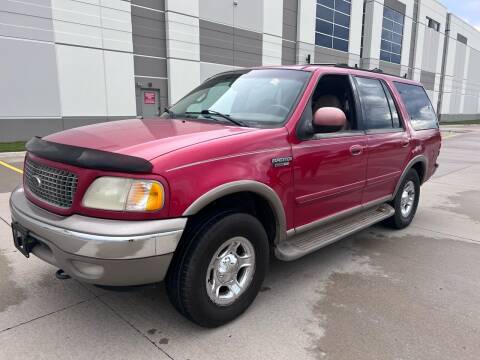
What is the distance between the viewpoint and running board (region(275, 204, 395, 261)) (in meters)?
3.28

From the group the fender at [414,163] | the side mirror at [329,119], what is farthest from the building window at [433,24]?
the side mirror at [329,119]

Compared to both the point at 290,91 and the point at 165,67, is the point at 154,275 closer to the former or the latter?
the point at 290,91

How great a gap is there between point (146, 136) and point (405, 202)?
12.8 feet

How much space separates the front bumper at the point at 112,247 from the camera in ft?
7.54

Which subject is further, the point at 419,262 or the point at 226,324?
the point at 419,262

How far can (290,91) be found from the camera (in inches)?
140

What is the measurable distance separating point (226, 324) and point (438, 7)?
50892 millimetres

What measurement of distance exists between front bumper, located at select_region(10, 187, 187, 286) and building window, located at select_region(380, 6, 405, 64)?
37.3m

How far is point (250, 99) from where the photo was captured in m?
3.62

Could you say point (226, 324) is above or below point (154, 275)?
below

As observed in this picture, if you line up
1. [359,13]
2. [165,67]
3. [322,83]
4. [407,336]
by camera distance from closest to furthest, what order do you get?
1. [407,336]
2. [322,83]
3. [165,67]
4. [359,13]

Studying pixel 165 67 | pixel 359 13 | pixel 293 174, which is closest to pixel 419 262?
pixel 293 174

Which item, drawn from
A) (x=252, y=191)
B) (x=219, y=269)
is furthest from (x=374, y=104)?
(x=219, y=269)

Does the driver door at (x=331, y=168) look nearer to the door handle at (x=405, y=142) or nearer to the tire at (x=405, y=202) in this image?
the door handle at (x=405, y=142)
